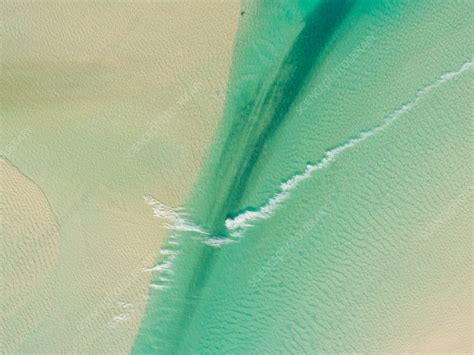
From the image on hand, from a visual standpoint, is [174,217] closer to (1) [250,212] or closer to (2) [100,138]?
(1) [250,212]

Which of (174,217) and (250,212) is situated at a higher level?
(250,212)

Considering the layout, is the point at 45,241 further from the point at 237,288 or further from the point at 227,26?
the point at 227,26

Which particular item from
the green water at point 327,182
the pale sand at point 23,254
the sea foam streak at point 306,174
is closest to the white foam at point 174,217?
the green water at point 327,182

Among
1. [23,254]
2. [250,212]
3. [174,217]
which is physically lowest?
[23,254]

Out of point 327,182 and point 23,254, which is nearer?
point 23,254

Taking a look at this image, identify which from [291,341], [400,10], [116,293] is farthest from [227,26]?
[291,341]

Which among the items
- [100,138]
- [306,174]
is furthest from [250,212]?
[100,138]

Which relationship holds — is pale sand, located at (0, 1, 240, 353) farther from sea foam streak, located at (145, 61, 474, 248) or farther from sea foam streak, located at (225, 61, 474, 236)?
sea foam streak, located at (225, 61, 474, 236)
